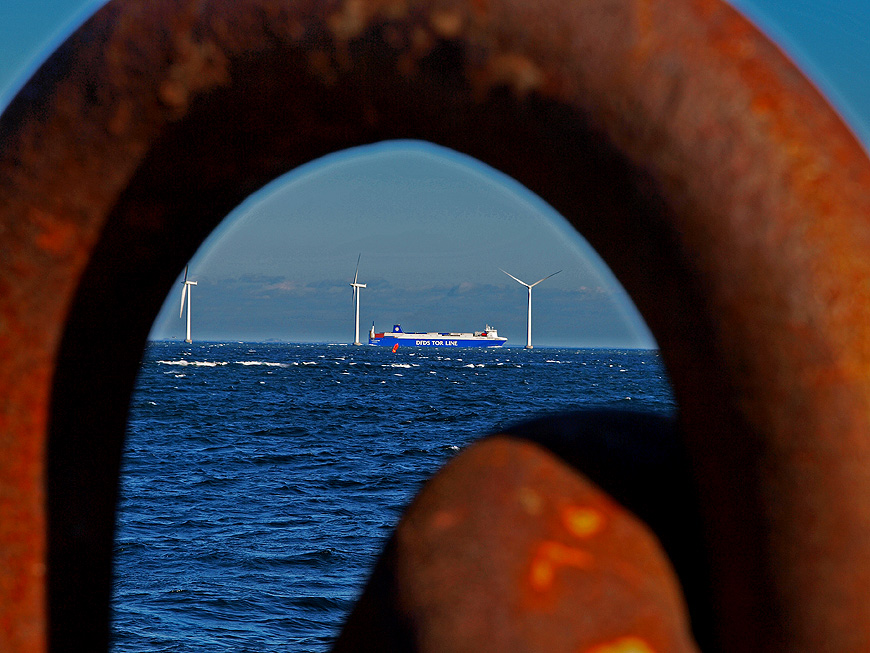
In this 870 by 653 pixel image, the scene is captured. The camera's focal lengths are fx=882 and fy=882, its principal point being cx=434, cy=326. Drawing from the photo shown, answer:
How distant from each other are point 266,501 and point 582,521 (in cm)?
1897

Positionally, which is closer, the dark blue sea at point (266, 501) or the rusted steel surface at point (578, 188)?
the rusted steel surface at point (578, 188)

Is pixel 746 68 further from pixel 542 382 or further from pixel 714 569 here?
pixel 542 382

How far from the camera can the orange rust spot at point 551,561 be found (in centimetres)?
102

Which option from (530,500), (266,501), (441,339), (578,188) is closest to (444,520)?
(530,500)

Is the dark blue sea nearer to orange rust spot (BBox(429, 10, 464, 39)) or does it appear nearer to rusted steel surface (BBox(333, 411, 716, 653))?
rusted steel surface (BBox(333, 411, 716, 653))

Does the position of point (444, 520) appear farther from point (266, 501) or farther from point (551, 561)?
point (266, 501)

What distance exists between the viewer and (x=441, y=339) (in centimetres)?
13025

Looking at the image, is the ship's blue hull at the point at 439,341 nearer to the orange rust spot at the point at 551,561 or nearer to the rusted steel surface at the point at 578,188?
the rusted steel surface at the point at 578,188

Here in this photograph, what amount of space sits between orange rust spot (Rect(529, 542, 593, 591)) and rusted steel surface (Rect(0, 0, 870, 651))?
151 mm

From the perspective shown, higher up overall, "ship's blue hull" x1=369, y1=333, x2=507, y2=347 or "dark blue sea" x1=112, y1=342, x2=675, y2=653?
"ship's blue hull" x1=369, y1=333, x2=507, y2=347

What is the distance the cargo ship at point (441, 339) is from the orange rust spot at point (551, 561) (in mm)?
128372

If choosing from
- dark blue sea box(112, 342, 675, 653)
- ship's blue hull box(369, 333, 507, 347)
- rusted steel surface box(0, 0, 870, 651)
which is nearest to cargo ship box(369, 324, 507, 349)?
ship's blue hull box(369, 333, 507, 347)

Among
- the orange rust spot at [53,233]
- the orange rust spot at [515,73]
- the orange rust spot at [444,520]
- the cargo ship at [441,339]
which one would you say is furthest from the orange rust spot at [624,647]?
the cargo ship at [441,339]

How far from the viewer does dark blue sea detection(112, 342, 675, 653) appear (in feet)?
37.7
